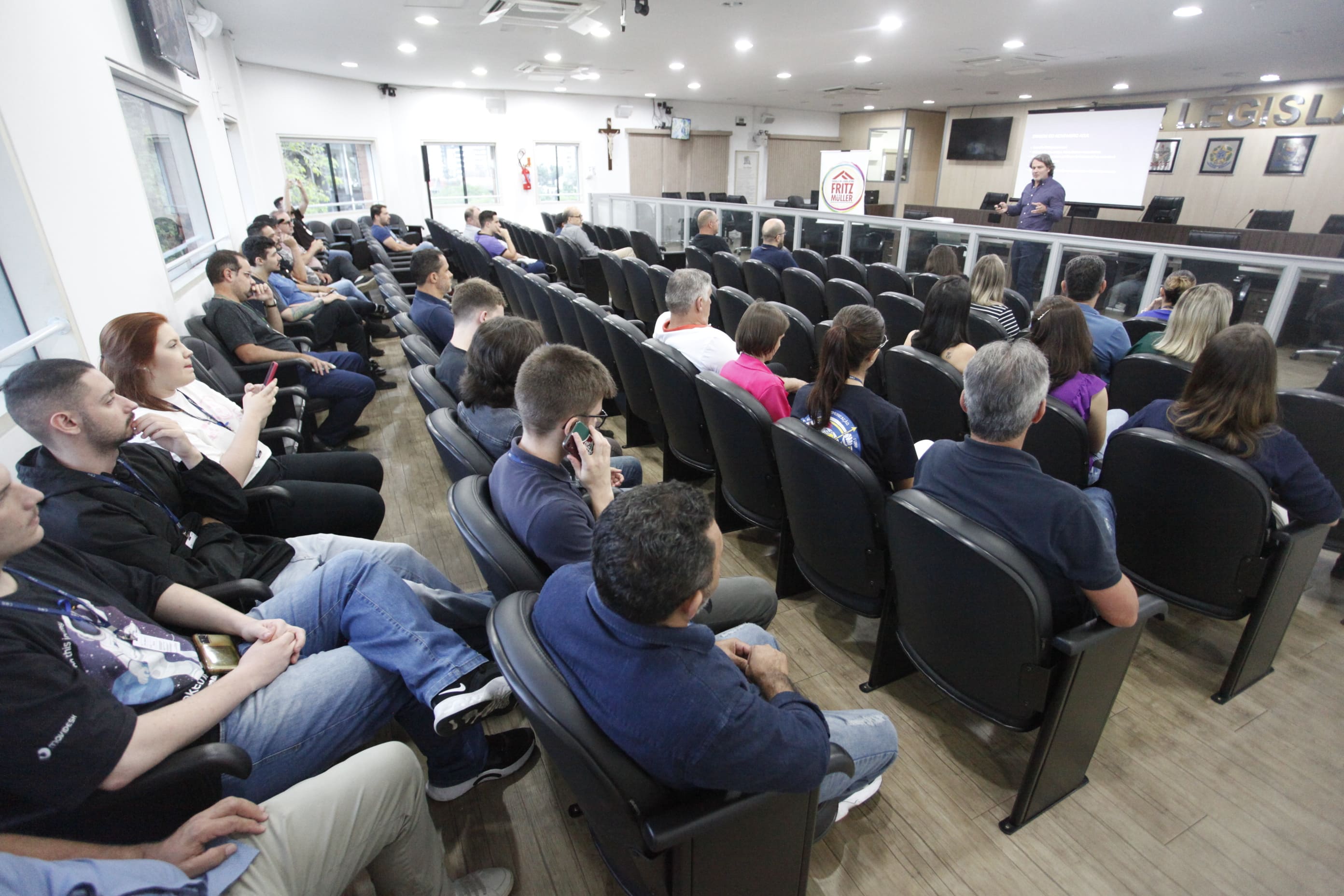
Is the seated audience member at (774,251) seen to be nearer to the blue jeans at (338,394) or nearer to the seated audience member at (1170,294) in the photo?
the seated audience member at (1170,294)

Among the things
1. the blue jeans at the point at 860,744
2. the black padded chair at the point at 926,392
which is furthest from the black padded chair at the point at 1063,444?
the blue jeans at the point at 860,744

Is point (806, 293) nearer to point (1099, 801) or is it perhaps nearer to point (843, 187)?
point (843, 187)

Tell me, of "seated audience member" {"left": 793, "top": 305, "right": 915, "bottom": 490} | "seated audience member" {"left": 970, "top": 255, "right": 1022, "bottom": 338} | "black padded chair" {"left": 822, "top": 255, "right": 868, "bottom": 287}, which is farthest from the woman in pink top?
"black padded chair" {"left": 822, "top": 255, "right": 868, "bottom": 287}

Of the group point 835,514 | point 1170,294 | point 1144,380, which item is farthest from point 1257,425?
point 1170,294

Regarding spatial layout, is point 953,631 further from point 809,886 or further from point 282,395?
point 282,395

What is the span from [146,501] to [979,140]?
16901 mm

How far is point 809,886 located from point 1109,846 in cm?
74

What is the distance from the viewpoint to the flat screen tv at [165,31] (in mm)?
3561

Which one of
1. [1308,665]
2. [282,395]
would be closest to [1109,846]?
[1308,665]

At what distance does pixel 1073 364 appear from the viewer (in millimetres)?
2318

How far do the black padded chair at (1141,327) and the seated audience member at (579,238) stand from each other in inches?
182

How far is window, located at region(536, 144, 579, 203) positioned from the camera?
13.4m

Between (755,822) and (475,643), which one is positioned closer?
(755,822)

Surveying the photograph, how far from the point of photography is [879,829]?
1.52 meters
